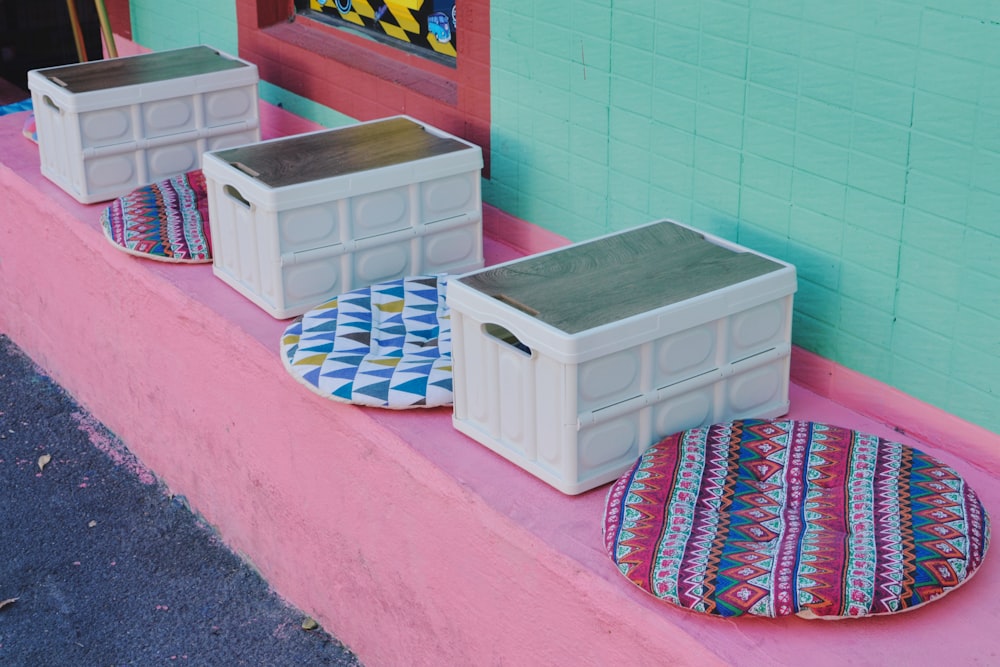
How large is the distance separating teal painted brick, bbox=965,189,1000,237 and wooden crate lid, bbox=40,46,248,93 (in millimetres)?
2518

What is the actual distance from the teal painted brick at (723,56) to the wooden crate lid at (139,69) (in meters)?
1.82

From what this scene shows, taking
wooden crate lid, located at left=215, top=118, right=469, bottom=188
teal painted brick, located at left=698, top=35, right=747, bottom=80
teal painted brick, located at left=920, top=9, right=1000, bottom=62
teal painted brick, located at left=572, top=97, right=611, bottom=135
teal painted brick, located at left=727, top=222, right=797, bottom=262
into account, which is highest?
teal painted brick, located at left=920, top=9, right=1000, bottom=62

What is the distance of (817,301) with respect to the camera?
9.37ft

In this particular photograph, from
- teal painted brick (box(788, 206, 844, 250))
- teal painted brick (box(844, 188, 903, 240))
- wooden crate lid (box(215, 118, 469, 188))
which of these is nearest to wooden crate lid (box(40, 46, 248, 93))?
wooden crate lid (box(215, 118, 469, 188))

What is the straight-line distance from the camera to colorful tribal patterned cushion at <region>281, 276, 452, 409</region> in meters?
2.83

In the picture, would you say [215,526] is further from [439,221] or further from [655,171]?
[655,171]

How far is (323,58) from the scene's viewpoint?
422 cm

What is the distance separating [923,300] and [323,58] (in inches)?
91.4

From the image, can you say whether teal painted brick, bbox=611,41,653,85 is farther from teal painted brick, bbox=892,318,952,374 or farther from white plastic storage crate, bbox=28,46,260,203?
white plastic storage crate, bbox=28,46,260,203

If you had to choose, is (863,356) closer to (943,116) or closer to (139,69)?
(943,116)

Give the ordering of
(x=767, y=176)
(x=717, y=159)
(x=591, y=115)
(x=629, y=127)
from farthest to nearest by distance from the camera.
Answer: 1. (x=591, y=115)
2. (x=629, y=127)
3. (x=717, y=159)
4. (x=767, y=176)

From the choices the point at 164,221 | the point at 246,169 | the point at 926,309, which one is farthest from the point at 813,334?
the point at 164,221

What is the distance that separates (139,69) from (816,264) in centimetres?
239

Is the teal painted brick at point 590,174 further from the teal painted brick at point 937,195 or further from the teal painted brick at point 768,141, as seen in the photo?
the teal painted brick at point 937,195
